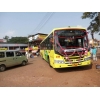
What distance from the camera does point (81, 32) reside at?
7.84 metres

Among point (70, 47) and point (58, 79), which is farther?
point (70, 47)

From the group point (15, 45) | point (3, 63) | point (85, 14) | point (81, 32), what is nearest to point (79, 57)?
point (81, 32)

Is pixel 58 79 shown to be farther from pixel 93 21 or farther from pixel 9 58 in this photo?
pixel 93 21

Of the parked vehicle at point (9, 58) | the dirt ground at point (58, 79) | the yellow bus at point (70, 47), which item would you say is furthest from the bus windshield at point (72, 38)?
the parked vehicle at point (9, 58)

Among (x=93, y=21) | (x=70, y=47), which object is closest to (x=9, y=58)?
(x=70, y=47)

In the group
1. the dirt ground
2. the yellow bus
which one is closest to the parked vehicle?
the dirt ground

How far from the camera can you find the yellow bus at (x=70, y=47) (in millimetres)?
7277

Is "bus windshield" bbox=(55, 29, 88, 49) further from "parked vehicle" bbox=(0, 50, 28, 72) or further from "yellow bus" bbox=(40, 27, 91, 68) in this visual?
"parked vehicle" bbox=(0, 50, 28, 72)

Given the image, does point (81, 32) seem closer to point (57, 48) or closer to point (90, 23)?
point (57, 48)

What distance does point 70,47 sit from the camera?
24.7 feet

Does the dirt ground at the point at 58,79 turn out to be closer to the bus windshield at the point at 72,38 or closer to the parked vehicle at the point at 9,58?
the bus windshield at the point at 72,38

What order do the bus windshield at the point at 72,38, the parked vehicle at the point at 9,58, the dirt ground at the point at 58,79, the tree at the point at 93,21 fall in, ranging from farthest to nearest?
the tree at the point at 93,21 < the parked vehicle at the point at 9,58 < the bus windshield at the point at 72,38 < the dirt ground at the point at 58,79

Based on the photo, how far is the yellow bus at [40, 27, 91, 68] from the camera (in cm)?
728

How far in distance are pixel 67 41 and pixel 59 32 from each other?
2.38 feet
